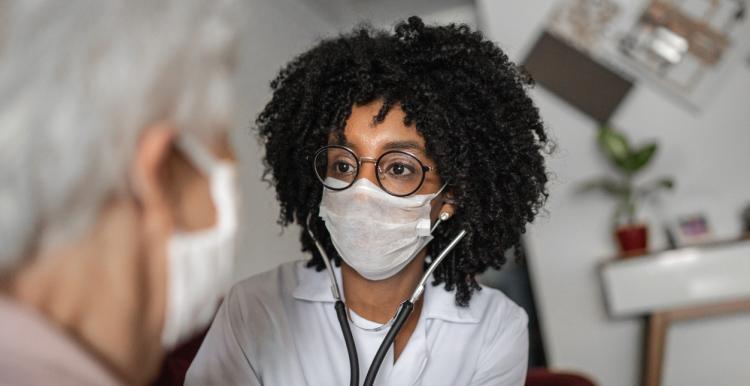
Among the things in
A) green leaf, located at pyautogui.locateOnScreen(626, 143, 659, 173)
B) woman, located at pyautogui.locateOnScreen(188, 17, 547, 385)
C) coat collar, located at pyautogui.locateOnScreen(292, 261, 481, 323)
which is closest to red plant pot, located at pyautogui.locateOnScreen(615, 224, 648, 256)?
green leaf, located at pyautogui.locateOnScreen(626, 143, 659, 173)

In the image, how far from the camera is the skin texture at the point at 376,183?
1051 mm

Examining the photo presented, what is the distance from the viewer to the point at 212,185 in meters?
0.47

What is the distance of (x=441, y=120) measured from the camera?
3.57 ft

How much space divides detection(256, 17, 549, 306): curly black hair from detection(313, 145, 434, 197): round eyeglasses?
4cm

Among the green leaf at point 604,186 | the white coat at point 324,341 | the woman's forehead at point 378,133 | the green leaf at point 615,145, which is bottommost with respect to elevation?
the white coat at point 324,341

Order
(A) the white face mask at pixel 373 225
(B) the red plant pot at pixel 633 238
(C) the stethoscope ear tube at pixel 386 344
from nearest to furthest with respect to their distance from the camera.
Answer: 1. (C) the stethoscope ear tube at pixel 386 344
2. (A) the white face mask at pixel 373 225
3. (B) the red plant pot at pixel 633 238

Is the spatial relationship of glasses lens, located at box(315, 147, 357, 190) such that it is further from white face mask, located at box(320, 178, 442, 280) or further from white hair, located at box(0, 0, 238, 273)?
white hair, located at box(0, 0, 238, 273)

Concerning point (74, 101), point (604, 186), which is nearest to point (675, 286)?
point (604, 186)

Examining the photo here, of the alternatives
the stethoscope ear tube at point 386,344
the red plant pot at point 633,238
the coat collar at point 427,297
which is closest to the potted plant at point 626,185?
the red plant pot at point 633,238

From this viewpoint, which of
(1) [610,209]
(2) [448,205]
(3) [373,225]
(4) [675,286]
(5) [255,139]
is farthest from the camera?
(1) [610,209]

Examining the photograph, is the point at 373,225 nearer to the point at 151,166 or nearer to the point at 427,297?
the point at 427,297

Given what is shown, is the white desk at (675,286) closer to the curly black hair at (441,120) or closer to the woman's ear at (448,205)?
the curly black hair at (441,120)

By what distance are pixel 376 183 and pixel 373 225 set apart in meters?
0.07

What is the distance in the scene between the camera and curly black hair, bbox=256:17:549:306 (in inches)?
43.4
